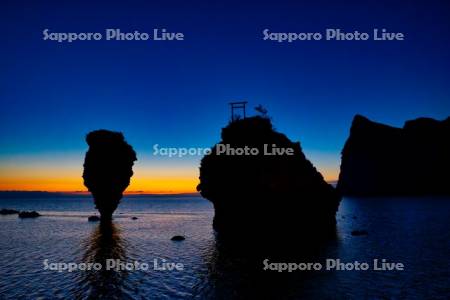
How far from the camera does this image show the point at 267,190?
4988 centimetres

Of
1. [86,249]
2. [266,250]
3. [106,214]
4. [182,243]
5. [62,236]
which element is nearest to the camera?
[266,250]

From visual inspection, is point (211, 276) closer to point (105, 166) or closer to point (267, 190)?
point (267, 190)

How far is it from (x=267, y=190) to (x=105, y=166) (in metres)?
49.3

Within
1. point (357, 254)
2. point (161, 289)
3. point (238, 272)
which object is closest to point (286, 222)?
point (357, 254)

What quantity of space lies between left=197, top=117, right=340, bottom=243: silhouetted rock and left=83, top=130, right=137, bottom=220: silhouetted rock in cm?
3590

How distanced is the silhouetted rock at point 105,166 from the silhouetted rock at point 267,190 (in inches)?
1413

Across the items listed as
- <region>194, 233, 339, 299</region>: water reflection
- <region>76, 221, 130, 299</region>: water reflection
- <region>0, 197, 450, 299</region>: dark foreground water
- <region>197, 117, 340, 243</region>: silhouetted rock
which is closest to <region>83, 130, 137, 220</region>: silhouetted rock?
<region>197, 117, 340, 243</region>: silhouetted rock

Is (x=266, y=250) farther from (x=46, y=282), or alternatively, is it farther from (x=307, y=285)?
(x=46, y=282)

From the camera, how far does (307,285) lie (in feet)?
83.8

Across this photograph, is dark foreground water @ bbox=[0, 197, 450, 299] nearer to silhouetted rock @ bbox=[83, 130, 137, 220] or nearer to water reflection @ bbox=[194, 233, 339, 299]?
water reflection @ bbox=[194, 233, 339, 299]

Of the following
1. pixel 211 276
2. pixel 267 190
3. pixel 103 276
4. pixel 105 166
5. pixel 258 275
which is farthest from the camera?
pixel 105 166

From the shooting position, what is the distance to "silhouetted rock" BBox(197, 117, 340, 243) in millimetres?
50312

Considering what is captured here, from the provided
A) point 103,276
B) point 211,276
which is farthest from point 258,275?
point 103,276

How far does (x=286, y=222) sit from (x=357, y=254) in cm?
1389
